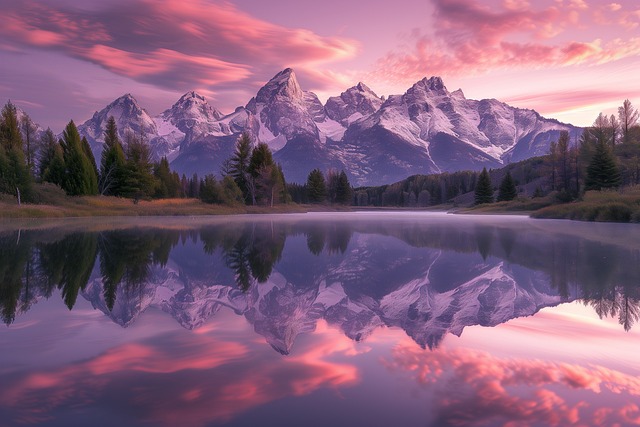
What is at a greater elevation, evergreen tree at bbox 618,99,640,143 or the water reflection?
evergreen tree at bbox 618,99,640,143

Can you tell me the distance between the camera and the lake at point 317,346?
159 inches

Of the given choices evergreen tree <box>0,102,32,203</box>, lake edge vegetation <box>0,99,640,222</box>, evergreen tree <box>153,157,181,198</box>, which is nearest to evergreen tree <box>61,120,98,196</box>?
lake edge vegetation <box>0,99,640,222</box>

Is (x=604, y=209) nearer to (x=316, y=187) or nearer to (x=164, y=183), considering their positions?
(x=164, y=183)

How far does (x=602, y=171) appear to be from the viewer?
6356 centimetres

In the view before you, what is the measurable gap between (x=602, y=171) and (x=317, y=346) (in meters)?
71.2

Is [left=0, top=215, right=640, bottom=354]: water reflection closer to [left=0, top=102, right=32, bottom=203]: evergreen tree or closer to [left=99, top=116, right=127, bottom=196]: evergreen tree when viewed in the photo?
[left=0, top=102, right=32, bottom=203]: evergreen tree

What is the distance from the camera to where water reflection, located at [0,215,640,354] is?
755cm

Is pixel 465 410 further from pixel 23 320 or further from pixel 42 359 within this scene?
pixel 23 320

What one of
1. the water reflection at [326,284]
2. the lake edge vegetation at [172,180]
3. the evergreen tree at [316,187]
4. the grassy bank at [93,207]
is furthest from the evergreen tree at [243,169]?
the water reflection at [326,284]

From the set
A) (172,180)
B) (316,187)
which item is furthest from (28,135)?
(316,187)

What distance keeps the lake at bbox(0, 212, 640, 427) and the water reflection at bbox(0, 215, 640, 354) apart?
7 cm

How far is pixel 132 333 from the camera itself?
255 inches

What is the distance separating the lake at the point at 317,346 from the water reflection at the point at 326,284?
65 mm

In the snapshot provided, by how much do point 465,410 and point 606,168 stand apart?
72.1 metres
